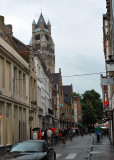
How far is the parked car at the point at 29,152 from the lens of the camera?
10.6m

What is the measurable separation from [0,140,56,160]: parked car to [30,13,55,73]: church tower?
133 m

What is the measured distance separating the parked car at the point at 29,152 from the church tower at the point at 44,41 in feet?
436

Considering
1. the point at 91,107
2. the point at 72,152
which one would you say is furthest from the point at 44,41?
the point at 72,152

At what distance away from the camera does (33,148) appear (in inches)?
472

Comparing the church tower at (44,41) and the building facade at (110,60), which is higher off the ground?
the church tower at (44,41)

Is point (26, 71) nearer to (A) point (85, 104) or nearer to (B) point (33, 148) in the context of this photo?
(B) point (33, 148)

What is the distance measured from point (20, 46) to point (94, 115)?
57910mm

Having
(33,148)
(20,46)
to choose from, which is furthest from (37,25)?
(33,148)

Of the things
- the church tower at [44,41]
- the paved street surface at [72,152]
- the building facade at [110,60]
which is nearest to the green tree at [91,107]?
the church tower at [44,41]

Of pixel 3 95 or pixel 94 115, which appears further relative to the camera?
pixel 94 115

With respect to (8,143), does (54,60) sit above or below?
above

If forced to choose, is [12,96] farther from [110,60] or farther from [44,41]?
[44,41]

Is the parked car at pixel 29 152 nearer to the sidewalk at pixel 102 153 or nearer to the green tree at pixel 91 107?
the sidewalk at pixel 102 153

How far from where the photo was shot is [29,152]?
451 inches
